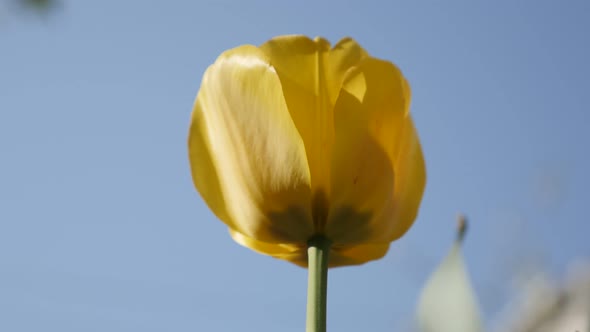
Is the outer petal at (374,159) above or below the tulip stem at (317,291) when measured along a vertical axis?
above

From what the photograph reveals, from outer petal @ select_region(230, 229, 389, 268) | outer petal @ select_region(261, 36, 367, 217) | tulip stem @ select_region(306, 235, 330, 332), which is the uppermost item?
outer petal @ select_region(261, 36, 367, 217)

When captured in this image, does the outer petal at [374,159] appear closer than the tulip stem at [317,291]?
No

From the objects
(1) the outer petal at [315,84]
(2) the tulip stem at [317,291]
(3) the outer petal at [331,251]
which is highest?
(1) the outer petal at [315,84]

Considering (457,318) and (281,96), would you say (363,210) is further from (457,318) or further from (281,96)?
(457,318)

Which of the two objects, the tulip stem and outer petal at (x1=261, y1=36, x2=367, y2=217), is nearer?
the tulip stem

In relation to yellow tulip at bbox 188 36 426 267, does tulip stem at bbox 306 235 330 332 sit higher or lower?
Result: lower
